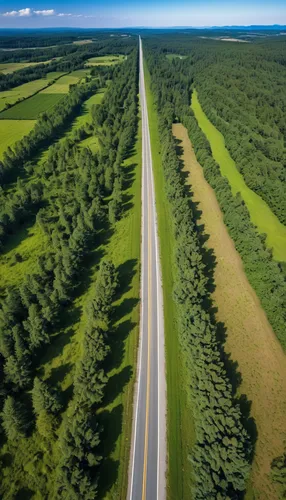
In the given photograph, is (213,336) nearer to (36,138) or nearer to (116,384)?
(116,384)

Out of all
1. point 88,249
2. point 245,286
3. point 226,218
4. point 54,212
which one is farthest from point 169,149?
point 245,286

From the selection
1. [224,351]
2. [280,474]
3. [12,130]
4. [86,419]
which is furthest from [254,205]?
[12,130]

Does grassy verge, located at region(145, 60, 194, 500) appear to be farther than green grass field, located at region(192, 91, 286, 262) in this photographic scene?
No

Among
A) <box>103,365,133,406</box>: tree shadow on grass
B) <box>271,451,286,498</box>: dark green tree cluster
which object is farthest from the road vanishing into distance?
<box>271,451,286,498</box>: dark green tree cluster

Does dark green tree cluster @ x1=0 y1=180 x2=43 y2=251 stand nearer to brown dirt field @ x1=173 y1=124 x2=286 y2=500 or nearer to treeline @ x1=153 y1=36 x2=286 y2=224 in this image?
brown dirt field @ x1=173 y1=124 x2=286 y2=500

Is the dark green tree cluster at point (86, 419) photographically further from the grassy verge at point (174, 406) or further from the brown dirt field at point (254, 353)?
the brown dirt field at point (254, 353)

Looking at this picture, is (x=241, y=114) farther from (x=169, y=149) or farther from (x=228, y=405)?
(x=228, y=405)
